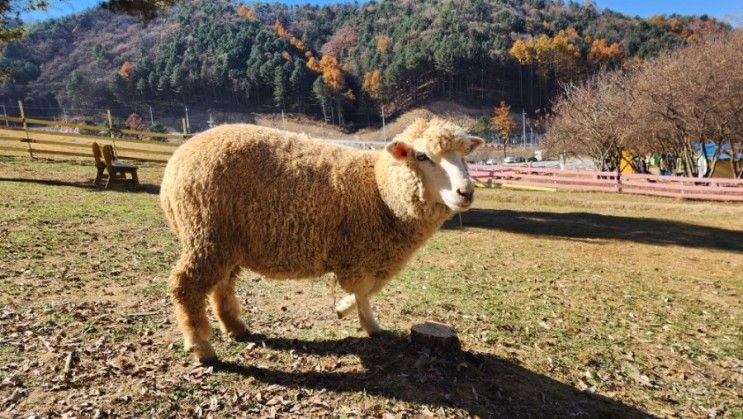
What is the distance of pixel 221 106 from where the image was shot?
110 meters

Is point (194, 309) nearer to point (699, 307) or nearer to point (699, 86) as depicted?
point (699, 307)

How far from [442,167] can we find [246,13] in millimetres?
170439

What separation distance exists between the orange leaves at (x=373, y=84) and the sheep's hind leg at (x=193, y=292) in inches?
4117

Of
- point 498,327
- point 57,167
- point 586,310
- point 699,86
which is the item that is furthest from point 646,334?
point 699,86

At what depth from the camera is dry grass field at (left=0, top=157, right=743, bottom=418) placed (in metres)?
4.10

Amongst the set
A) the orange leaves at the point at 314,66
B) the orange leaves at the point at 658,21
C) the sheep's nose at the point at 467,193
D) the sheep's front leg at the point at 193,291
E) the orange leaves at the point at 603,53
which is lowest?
the sheep's front leg at the point at 193,291

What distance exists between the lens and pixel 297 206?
14.3ft

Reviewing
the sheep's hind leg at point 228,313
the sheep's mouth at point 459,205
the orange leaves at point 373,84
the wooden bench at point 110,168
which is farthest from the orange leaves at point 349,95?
the sheep's mouth at point 459,205

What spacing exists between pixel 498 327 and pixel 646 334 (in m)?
2.21

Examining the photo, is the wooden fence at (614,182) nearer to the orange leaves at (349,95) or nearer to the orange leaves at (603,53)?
the orange leaves at (349,95)

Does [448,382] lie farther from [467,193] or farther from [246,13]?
[246,13]

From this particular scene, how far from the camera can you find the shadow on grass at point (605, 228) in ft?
48.0

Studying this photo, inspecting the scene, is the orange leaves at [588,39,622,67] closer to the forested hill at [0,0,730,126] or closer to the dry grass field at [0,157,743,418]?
the forested hill at [0,0,730,126]

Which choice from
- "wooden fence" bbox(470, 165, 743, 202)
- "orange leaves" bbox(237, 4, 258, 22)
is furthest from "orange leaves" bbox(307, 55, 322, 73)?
"wooden fence" bbox(470, 165, 743, 202)
